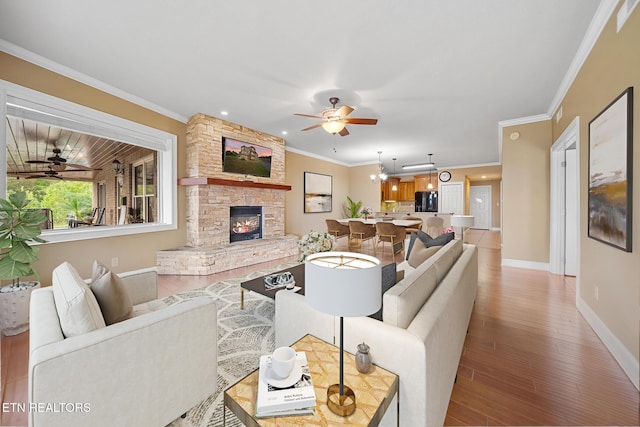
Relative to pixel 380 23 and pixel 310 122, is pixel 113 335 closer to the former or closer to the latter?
pixel 380 23

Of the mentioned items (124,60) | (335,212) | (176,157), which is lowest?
(335,212)

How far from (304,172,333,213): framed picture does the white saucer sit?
615 cm

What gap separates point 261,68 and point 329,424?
3136 millimetres

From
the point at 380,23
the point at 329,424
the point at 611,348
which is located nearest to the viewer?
the point at 329,424

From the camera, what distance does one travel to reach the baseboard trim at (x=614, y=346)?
1.62m

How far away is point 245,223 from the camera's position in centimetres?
519

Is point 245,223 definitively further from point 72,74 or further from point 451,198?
point 451,198

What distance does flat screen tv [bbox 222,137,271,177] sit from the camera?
464 cm

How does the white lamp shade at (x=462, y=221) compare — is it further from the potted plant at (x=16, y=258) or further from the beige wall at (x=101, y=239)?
the potted plant at (x=16, y=258)

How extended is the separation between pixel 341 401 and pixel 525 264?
191 inches

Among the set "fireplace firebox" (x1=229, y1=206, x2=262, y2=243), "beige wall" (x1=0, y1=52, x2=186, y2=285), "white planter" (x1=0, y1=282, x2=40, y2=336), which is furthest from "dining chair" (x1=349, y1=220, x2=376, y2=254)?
"white planter" (x1=0, y1=282, x2=40, y2=336)

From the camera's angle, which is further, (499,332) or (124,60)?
(124,60)

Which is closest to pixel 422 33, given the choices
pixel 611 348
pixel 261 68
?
pixel 261 68

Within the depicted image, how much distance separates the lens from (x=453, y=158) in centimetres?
780
